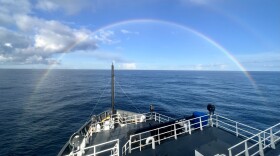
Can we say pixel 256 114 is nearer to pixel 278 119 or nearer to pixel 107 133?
pixel 278 119

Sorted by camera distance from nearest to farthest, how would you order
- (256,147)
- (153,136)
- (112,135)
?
(256,147) < (153,136) < (112,135)

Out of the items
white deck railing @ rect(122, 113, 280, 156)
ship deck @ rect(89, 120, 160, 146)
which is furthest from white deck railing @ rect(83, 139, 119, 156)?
ship deck @ rect(89, 120, 160, 146)

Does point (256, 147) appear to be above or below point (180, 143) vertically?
above

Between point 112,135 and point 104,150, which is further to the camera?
point 112,135

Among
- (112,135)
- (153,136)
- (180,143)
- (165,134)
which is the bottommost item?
(112,135)

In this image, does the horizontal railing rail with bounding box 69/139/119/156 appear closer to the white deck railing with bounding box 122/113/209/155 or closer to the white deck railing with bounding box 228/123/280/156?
the white deck railing with bounding box 122/113/209/155

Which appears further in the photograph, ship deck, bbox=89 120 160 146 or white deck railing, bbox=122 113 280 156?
ship deck, bbox=89 120 160 146

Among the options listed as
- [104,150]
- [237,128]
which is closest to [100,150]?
[104,150]

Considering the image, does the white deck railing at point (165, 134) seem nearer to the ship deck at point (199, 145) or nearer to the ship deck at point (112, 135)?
the ship deck at point (199, 145)

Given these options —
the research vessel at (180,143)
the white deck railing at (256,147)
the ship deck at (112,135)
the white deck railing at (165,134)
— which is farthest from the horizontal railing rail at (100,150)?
the white deck railing at (256,147)

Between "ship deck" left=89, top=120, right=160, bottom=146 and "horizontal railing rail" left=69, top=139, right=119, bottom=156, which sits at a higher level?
"horizontal railing rail" left=69, top=139, right=119, bottom=156

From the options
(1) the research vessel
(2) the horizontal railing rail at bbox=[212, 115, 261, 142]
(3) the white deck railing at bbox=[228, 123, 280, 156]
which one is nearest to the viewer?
(3) the white deck railing at bbox=[228, 123, 280, 156]

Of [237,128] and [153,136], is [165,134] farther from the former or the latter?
[237,128]

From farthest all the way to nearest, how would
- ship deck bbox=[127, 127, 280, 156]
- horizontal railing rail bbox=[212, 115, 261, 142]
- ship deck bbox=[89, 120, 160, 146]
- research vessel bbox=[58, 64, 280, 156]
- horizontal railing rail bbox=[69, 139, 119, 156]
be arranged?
ship deck bbox=[89, 120, 160, 146], horizontal railing rail bbox=[212, 115, 261, 142], ship deck bbox=[127, 127, 280, 156], research vessel bbox=[58, 64, 280, 156], horizontal railing rail bbox=[69, 139, 119, 156]
